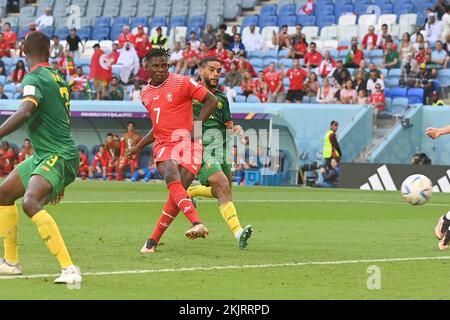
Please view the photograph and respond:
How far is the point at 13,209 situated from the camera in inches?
398

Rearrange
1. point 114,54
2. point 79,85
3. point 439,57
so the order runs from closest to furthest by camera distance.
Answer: point 439,57, point 79,85, point 114,54

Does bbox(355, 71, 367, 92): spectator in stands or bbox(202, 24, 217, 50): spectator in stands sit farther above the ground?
bbox(202, 24, 217, 50): spectator in stands

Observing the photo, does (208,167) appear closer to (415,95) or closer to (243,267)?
(243,267)

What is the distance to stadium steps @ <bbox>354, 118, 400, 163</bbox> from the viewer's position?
32062 mm

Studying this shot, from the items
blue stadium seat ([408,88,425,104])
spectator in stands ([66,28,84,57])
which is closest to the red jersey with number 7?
blue stadium seat ([408,88,425,104])

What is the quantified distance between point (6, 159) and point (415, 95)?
42.5 ft

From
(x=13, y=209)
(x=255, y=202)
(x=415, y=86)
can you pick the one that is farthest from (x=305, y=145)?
(x=13, y=209)

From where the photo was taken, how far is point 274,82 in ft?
110

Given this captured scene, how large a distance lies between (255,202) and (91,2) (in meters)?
24.8

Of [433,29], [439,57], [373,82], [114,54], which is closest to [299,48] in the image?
[373,82]

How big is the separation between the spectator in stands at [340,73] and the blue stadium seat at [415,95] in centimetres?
192

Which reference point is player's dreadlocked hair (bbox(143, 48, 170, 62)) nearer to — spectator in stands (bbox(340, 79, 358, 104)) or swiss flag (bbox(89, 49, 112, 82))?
spectator in stands (bbox(340, 79, 358, 104))

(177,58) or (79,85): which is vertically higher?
(177,58)

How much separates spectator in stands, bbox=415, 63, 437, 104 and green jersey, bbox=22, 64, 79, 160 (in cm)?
2347
